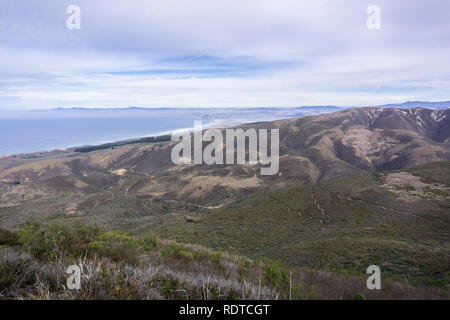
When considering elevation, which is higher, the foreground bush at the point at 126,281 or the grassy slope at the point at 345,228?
the foreground bush at the point at 126,281

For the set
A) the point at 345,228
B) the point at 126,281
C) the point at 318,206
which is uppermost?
the point at 126,281

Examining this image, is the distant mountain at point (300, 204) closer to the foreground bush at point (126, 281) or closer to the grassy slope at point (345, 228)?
the grassy slope at point (345, 228)

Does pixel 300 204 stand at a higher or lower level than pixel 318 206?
lower

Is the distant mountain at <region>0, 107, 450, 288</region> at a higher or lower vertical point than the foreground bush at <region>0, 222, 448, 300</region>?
lower

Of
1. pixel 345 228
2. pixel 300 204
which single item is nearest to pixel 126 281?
pixel 345 228

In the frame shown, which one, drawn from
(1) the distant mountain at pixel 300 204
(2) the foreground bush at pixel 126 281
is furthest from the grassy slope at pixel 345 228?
(2) the foreground bush at pixel 126 281

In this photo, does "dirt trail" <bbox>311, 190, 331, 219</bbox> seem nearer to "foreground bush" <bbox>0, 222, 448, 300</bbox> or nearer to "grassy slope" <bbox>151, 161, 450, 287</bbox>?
"grassy slope" <bbox>151, 161, 450, 287</bbox>

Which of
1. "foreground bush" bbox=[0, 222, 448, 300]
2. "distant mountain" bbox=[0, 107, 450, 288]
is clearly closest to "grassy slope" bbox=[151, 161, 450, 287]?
"distant mountain" bbox=[0, 107, 450, 288]

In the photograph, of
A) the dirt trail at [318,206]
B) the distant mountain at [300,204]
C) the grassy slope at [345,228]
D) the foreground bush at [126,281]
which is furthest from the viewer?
the dirt trail at [318,206]

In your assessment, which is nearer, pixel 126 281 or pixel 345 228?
pixel 126 281

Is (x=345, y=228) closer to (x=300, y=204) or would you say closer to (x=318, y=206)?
(x=318, y=206)

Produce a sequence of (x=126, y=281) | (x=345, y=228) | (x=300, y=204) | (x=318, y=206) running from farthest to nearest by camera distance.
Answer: (x=300, y=204)
(x=318, y=206)
(x=345, y=228)
(x=126, y=281)
